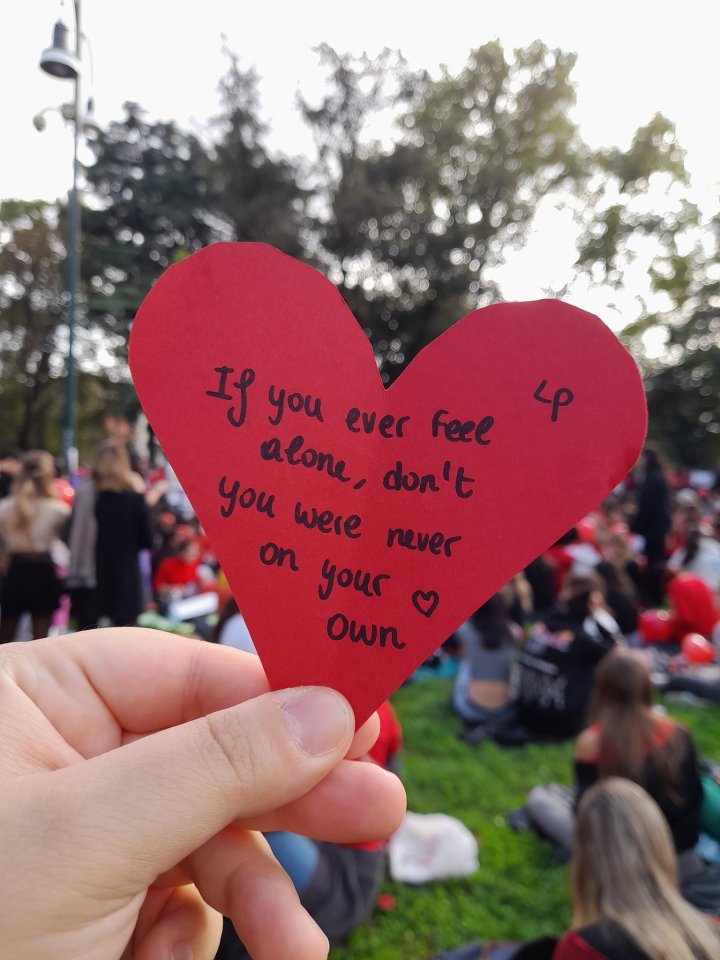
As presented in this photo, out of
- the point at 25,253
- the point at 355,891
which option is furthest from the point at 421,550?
the point at 25,253

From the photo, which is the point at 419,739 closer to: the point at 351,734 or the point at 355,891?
the point at 355,891

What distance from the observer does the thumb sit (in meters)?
0.65

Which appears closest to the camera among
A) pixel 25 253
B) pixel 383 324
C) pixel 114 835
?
pixel 114 835

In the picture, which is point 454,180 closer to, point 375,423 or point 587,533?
point 587,533

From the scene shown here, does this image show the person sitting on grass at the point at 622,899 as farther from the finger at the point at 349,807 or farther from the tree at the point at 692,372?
the tree at the point at 692,372

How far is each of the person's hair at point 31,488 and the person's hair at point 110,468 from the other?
0.42 meters

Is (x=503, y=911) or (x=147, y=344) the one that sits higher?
(x=147, y=344)

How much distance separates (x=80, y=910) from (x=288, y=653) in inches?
14.7

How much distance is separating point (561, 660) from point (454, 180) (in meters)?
15.6

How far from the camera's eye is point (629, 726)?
2.33 m

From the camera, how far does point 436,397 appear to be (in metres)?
0.86

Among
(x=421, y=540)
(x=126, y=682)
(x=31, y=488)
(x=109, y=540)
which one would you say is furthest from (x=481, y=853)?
(x=31, y=488)

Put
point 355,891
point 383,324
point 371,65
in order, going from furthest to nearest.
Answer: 1. point 383,324
2. point 371,65
3. point 355,891

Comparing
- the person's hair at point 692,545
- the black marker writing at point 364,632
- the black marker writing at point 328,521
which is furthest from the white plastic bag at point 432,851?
the person's hair at point 692,545
